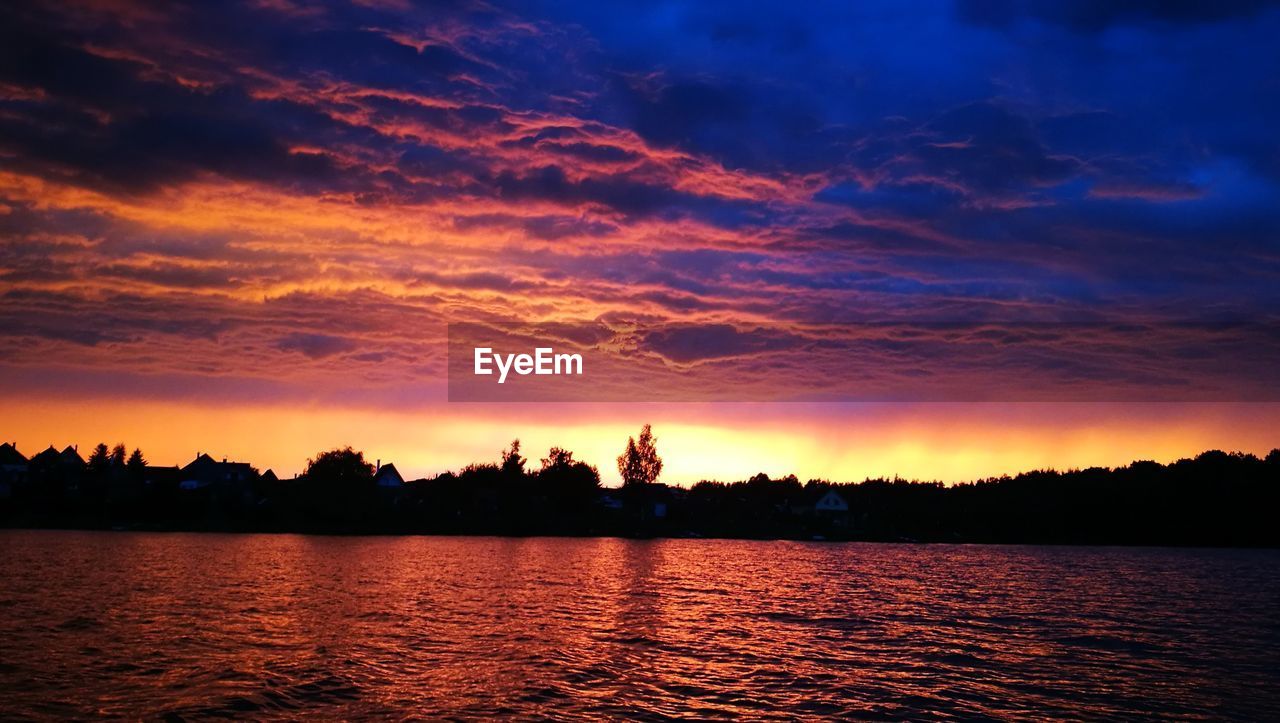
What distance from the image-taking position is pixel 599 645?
3988 centimetres

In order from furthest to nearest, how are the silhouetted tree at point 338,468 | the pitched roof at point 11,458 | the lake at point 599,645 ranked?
the pitched roof at point 11,458 < the silhouetted tree at point 338,468 < the lake at point 599,645

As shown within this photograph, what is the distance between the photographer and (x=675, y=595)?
212 ft

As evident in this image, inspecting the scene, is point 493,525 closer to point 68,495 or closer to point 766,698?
point 68,495

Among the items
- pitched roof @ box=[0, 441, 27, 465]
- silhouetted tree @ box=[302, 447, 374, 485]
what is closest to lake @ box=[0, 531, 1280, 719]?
silhouetted tree @ box=[302, 447, 374, 485]

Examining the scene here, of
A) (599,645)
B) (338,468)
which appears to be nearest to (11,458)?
(338,468)

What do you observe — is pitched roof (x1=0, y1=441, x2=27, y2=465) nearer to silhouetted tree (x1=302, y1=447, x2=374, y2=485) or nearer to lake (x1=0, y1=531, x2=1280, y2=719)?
silhouetted tree (x1=302, y1=447, x2=374, y2=485)

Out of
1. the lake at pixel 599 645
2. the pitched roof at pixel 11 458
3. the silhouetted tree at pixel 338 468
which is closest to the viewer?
the lake at pixel 599 645

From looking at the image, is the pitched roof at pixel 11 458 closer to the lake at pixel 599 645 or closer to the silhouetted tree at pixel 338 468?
the silhouetted tree at pixel 338 468

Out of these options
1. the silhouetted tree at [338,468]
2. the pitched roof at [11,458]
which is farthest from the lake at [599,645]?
the pitched roof at [11,458]

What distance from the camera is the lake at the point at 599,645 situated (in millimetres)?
28094

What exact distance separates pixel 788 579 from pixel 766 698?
5645 centimetres

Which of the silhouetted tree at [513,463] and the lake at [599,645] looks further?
the silhouetted tree at [513,463]

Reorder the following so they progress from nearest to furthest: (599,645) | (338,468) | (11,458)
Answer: (599,645)
(338,468)
(11,458)

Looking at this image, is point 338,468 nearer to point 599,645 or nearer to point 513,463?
point 513,463
